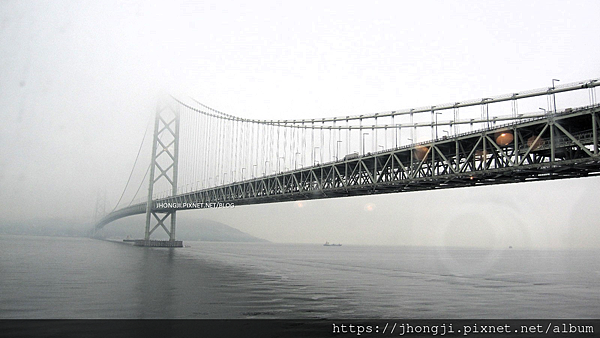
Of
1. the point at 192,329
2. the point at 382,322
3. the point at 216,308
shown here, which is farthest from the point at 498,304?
the point at 192,329

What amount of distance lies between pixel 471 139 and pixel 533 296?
996 cm

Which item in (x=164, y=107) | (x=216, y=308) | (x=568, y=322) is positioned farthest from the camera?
(x=164, y=107)

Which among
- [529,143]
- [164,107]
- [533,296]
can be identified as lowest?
[533,296]

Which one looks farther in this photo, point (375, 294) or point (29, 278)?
point (29, 278)

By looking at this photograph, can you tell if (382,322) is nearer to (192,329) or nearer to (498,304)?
(192,329)

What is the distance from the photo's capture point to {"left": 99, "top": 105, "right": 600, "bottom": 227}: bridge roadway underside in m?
24.6

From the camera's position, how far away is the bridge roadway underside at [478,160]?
24562 mm

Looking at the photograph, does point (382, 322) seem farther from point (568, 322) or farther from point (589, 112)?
point (589, 112)

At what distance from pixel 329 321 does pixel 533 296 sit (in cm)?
1635

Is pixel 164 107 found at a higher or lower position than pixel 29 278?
higher

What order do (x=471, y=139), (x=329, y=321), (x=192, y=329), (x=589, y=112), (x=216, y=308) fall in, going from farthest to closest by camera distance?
(x=471, y=139), (x=589, y=112), (x=216, y=308), (x=329, y=321), (x=192, y=329)

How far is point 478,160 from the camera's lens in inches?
1218

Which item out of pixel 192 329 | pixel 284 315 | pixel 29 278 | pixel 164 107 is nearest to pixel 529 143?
pixel 284 315

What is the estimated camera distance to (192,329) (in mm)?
14906
